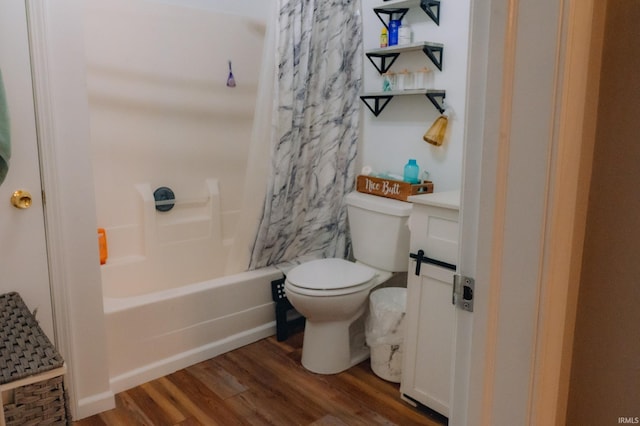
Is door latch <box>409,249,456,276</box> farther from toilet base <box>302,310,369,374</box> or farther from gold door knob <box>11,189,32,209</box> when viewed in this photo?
gold door knob <box>11,189,32,209</box>

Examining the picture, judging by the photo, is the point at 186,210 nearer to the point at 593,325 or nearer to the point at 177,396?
the point at 177,396

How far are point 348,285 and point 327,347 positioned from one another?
337mm

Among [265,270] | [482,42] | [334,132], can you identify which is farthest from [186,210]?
[482,42]

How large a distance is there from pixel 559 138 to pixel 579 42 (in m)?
0.15

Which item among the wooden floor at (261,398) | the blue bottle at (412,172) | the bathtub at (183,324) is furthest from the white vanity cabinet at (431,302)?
the bathtub at (183,324)

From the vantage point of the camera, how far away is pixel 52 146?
1.79 m

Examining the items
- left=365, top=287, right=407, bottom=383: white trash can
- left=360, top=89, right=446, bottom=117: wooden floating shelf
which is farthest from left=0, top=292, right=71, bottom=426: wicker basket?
left=360, top=89, right=446, bottom=117: wooden floating shelf

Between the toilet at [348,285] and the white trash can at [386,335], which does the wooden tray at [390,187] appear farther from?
the white trash can at [386,335]

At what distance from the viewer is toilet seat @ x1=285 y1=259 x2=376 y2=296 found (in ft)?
7.33

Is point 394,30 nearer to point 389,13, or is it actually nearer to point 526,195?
point 389,13

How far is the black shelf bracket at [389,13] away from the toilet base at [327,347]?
5.12 ft

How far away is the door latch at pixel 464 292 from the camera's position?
2.88ft

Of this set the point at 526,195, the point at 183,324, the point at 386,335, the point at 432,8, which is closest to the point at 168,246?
the point at 183,324

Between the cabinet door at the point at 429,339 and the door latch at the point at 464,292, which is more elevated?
the door latch at the point at 464,292
